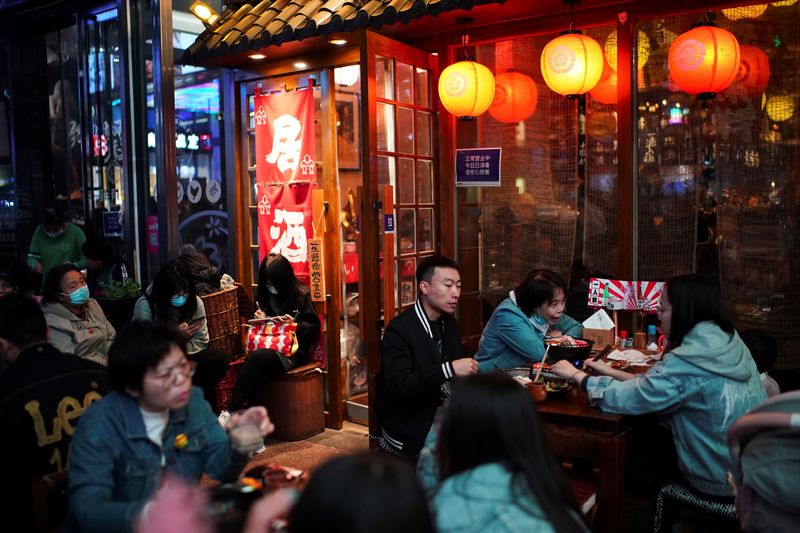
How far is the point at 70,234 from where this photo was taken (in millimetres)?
9617

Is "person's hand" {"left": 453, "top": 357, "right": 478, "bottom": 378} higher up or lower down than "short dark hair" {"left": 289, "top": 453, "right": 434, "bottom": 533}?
lower down

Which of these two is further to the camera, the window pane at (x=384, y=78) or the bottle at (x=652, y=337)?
the window pane at (x=384, y=78)

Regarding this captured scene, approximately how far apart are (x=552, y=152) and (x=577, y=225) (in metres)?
0.79

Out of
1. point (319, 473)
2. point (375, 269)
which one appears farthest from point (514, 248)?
point (319, 473)

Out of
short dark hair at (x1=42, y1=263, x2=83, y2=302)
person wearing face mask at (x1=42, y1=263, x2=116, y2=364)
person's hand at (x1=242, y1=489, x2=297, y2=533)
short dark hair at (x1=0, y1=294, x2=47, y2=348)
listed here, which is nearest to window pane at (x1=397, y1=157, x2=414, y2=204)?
person wearing face mask at (x1=42, y1=263, x2=116, y2=364)

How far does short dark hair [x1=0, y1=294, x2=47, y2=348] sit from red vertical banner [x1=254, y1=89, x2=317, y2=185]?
417cm

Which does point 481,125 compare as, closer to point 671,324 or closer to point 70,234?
point 671,324

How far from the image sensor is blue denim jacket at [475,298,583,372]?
538 centimetres

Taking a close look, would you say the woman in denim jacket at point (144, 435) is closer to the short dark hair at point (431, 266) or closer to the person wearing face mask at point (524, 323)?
the short dark hair at point (431, 266)

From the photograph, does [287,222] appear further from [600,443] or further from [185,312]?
[600,443]

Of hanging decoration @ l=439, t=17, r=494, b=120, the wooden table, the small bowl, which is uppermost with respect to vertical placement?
hanging decoration @ l=439, t=17, r=494, b=120

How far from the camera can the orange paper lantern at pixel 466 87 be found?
6793 millimetres

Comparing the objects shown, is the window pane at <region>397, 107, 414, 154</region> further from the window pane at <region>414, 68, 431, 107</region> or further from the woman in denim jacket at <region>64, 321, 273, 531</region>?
the woman in denim jacket at <region>64, 321, 273, 531</region>

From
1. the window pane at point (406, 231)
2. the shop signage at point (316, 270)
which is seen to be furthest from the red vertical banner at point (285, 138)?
the window pane at point (406, 231)
